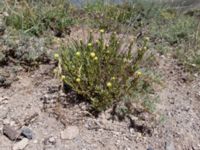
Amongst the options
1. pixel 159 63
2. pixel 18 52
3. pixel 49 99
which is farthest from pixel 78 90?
pixel 159 63

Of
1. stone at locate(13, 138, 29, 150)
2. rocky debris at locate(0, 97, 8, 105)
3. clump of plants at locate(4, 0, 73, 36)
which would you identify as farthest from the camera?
clump of plants at locate(4, 0, 73, 36)

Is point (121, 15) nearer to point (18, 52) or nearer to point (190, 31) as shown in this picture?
point (190, 31)

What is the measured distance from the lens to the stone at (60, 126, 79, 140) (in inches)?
112

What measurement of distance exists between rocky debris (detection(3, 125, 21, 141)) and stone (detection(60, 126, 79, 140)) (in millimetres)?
324

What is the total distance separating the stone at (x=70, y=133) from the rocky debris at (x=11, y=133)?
0.32m

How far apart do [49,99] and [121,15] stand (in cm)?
170

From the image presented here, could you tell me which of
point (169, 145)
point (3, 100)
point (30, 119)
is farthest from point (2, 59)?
point (169, 145)

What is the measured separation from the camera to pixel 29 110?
3068mm

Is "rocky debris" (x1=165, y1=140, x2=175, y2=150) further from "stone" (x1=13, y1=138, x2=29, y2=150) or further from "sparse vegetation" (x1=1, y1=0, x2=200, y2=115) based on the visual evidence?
"stone" (x1=13, y1=138, x2=29, y2=150)

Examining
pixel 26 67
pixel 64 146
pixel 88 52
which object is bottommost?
pixel 64 146

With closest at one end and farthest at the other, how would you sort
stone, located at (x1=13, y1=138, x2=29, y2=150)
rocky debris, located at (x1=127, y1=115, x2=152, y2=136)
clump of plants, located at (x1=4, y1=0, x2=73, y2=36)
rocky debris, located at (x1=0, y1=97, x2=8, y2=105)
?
1. stone, located at (x1=13, y1=138, x2=29, y2=150)
2. rocky debris, located at (x1=127, y1=115, x2=152, y2=136)
3. rocky debris, located at (x1=0, y1=97, x2=8, y2=105)
4. clump of plants, located at (x1=4, y1=0, x2=73, y2=36)

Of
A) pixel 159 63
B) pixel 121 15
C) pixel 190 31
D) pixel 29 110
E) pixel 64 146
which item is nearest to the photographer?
pixel 64 146

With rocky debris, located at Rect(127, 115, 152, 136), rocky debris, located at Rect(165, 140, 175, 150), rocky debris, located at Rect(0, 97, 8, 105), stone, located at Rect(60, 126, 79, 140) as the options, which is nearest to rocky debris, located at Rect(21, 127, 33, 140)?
stone, located at Rect(60, 126, 79, 140)

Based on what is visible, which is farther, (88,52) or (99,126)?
(88,52)
